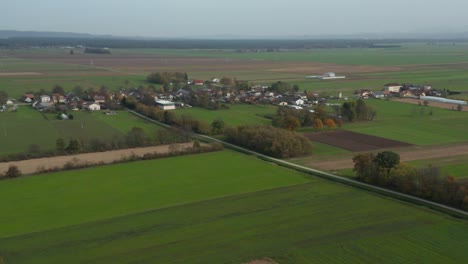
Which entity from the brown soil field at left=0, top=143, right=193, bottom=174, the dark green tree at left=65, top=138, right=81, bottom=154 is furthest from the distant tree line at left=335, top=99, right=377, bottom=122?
the dark green tree at left=65, top=138, right=81, bottom=154

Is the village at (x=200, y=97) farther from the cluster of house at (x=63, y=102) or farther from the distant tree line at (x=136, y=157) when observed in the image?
the distant tree line at (x=136, y=157)

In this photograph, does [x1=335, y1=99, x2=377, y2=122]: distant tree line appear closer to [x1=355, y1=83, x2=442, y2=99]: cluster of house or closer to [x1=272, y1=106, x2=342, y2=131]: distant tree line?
[x1=272, y1=106, x2=342, y2=131]: distant tree line

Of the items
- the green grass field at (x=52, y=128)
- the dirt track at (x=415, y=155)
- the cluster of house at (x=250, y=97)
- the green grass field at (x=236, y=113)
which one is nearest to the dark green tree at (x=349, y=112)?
the green grass field at (x=236, y=113)

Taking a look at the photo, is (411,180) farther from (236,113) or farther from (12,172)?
(236,113)

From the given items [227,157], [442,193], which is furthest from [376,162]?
[227,157]

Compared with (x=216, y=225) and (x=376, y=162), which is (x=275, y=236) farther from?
(x=376, y=162)

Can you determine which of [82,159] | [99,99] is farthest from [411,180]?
[99,99]

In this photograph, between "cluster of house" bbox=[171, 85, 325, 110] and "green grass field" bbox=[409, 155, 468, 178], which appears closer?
"green grass field" bbox=[409, 155, 468, 178]
